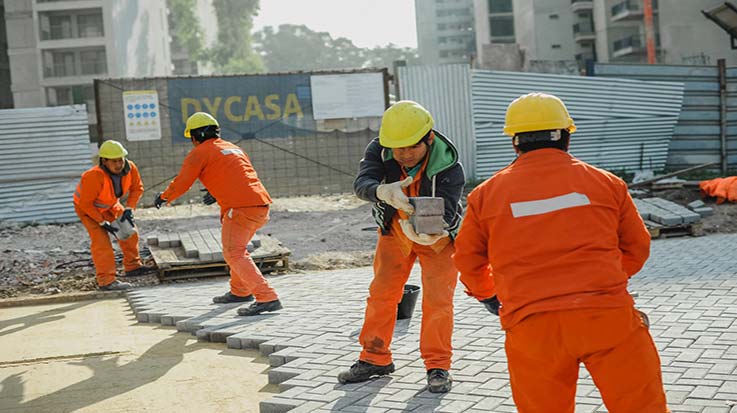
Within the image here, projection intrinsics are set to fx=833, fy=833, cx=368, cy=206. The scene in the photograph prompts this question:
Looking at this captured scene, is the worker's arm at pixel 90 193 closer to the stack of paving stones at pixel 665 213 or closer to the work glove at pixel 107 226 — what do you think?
the work glove at pixel 107 226

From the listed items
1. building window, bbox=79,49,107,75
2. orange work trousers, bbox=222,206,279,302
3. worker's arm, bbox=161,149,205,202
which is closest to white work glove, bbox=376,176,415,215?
orange work trousers, bbox=222,206,279,302

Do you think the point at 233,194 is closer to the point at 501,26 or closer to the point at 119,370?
Answer: the point at 119,370

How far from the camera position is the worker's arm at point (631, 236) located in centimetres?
341

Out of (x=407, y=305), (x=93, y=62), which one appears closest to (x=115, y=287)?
(x=407, y=305)

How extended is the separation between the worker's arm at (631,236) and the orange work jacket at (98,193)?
7.80 m

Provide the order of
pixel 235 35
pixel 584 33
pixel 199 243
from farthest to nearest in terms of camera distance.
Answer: pixel 235 35
pixel 584 33
pixel 199 243

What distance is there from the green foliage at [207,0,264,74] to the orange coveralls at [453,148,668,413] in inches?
2792

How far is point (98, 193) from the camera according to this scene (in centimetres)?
1013

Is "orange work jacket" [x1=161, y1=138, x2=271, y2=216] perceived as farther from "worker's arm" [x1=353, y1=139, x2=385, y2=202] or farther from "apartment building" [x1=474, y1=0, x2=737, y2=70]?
"apartment building" [x1=474, y1=0, x2=737, y2=70]

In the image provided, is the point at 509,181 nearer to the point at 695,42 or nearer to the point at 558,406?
the point at 558,406

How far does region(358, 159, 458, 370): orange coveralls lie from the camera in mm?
5043

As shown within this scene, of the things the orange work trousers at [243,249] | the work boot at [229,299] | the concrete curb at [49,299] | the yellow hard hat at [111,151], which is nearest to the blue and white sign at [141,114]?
the yellow hard hat at [111,151]

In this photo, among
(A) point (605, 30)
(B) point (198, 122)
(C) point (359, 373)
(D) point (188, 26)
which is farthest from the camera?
(D) point (188, 26)

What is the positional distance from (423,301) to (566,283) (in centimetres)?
203
